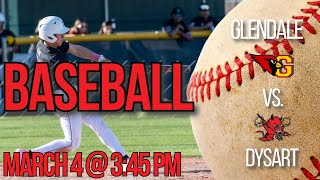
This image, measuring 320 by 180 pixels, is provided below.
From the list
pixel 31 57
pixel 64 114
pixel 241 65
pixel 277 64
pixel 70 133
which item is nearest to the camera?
pixel 277 64

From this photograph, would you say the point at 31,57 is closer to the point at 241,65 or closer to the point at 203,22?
the point at 203,22

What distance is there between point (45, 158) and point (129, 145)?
253 centimetres

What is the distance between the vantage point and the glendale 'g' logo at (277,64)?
6574mm

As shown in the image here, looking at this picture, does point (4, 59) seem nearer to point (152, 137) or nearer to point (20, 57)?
point (20, 57)

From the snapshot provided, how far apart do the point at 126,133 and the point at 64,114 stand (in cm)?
396

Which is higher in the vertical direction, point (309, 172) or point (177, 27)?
point (177, 27)

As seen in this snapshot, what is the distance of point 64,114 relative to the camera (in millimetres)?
9766

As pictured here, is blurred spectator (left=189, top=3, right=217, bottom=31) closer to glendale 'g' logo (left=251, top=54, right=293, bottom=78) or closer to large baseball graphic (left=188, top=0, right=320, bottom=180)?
large baseball graphic (left=188, top=0, right=320, bottom=180)

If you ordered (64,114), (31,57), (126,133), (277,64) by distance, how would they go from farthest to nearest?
(31,57)
(126,133)
(64,114)
(277,64)

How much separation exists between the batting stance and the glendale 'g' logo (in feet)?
10.9

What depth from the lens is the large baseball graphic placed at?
6566mm

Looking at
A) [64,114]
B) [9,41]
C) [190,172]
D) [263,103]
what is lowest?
[190,172]
